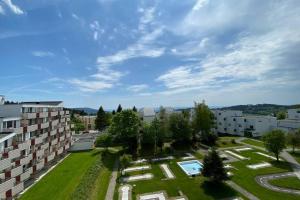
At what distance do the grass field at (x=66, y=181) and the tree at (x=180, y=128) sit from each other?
61.5ft

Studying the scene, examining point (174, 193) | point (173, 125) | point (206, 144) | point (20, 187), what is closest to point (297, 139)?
point (206, 144)

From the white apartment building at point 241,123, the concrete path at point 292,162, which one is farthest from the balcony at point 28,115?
the white apartment building at point 241,123

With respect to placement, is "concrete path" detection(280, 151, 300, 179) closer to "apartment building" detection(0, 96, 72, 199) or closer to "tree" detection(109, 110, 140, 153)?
"tree" detection(109, 110, 140, 153)

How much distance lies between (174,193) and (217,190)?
20.9 ft

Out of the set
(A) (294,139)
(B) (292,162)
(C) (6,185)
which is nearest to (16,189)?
(C) (6,185)

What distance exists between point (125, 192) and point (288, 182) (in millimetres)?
25615

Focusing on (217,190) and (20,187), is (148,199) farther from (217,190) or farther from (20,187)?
(20,187)

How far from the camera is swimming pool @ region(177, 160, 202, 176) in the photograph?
42.7 metres

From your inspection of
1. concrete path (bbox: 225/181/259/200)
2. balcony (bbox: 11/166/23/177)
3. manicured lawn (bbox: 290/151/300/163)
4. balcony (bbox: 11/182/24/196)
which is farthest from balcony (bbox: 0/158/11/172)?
manicured lawn (bbox: 290/151/300/163)

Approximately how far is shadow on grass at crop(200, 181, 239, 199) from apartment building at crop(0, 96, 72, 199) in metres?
25.8

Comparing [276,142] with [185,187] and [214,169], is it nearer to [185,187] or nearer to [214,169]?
[214,169]

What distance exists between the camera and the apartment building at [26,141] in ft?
88.3

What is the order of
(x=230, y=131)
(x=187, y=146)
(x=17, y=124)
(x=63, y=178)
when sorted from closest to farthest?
(x=17, y=124)
(x=63, y=178)
(x=187, y=146)
(x=230, y=131)

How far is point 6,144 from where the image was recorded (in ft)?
97.2
